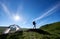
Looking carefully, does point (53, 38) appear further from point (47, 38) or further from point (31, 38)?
point (31, 38)

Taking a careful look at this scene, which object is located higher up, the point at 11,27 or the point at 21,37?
the point at 11,27

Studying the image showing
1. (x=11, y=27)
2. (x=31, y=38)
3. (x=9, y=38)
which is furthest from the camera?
(x=11, y=27)

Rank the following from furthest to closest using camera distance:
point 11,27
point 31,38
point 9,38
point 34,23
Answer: point 11,27, point 34,23, point 9,38, point 31,38

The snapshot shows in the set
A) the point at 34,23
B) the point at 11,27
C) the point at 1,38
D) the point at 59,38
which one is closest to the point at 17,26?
the point at 11,27

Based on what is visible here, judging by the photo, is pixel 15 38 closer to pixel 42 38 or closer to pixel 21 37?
pixel 21 37

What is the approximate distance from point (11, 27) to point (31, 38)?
1975 centimetres

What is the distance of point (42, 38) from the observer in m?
36.0

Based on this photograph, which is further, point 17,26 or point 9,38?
point 17,26

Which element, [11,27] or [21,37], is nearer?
[21,37]

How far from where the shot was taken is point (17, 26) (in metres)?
53.4

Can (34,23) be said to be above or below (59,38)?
above

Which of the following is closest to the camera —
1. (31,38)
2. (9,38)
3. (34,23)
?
(31,38)

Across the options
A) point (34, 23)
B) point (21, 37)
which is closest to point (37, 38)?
point (21, 37)

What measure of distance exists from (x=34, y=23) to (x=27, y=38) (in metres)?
11.4
